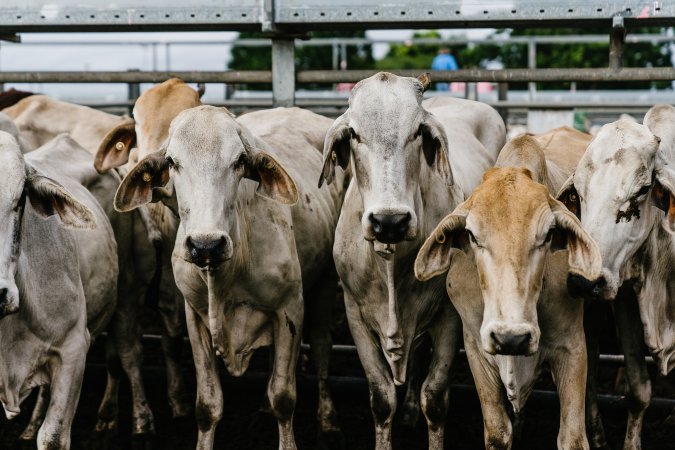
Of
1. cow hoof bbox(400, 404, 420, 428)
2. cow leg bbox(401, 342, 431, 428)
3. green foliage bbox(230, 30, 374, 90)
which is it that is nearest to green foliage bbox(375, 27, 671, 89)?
green foliage bbox(230, 30, 374, 90)

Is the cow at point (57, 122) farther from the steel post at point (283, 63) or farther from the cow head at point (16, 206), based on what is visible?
the cow head at point (16, 206)

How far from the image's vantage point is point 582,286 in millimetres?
5426

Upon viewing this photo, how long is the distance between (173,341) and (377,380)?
Result: 2.06m

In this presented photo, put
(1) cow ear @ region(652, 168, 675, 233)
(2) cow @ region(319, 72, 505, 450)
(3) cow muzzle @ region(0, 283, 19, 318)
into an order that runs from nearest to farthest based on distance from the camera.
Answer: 1. (3) cow muzzle @ region(0, 283, 19, 318)
2. (2) cow @ region(319, 72, 505, 450)
3. (1) cow ear @ region(652, 168, 675, 233)

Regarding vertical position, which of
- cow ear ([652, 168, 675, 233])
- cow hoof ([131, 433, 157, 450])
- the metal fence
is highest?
the metal fence

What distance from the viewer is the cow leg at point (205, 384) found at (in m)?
6.44

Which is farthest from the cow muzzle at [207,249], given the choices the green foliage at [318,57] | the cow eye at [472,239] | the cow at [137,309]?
the green foliage at [318,57]

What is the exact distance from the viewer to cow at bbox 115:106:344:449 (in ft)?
18.8

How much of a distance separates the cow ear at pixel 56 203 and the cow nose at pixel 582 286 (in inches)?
92.9

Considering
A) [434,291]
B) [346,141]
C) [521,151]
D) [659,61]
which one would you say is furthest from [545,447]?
[659,61]

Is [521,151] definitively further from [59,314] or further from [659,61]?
[659,61]

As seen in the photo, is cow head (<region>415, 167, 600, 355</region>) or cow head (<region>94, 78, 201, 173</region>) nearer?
cow head (<region>415, 167, 600, 355</region>)

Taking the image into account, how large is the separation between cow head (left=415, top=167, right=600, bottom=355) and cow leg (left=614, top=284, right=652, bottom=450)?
1.28 m

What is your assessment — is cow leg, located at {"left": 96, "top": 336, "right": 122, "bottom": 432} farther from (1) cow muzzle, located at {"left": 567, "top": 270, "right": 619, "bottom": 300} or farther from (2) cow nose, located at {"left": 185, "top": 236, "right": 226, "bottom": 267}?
Answer: (1) cow muzzle, located at {"left": 567, "top": 270, "right": 619, "bottom": 300}
